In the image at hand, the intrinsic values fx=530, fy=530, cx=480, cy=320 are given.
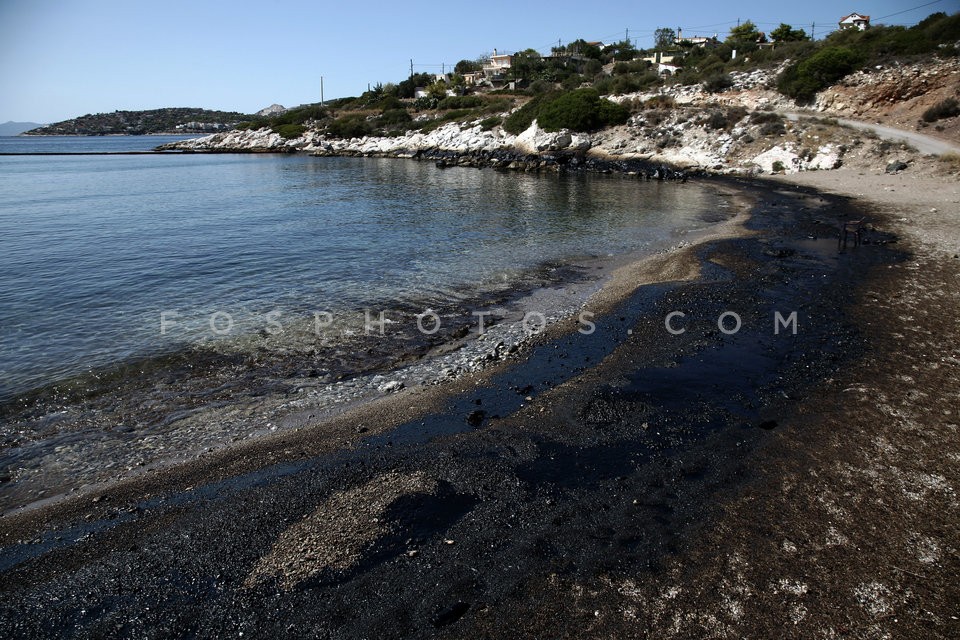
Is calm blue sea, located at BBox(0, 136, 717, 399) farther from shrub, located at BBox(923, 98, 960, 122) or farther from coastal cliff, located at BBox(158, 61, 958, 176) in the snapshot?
shrub, located at BBox(923, 98, 960, 122)

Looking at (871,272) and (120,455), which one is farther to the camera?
(871,272)

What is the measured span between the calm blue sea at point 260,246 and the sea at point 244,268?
11 cm

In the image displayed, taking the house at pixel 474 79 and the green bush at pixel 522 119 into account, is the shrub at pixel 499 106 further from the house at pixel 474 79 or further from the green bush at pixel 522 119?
the house at pixel 474 79

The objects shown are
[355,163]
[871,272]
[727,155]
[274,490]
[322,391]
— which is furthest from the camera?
[355,163]

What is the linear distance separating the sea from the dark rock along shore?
136 inches

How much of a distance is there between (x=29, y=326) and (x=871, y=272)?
29.0 metres

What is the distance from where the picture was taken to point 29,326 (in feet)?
56.4

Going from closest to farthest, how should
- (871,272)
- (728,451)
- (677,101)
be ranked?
1. (728,451)
2. (871,272)
3. (677,101)

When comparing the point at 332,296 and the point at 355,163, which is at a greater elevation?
the point at 355,163

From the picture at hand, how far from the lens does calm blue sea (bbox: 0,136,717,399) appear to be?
1736cm

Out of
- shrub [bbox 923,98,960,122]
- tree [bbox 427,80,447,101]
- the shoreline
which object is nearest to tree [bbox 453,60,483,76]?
tree [bbox 427,80,447,101]

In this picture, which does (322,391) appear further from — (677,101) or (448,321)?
(677,101)

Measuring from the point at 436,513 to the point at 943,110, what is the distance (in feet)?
173

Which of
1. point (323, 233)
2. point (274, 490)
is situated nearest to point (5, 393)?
point (274, 490)
